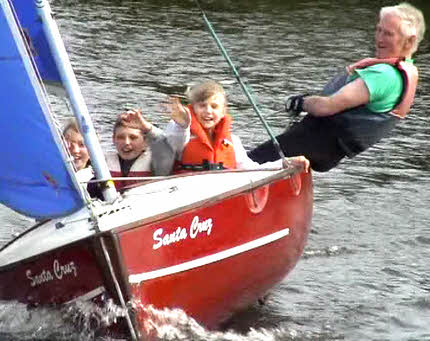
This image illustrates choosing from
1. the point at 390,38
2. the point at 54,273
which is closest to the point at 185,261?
the point at 54,273

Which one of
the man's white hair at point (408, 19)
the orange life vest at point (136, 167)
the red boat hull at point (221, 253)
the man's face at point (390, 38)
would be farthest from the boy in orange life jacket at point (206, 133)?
the man's white hair at point (408, 19)

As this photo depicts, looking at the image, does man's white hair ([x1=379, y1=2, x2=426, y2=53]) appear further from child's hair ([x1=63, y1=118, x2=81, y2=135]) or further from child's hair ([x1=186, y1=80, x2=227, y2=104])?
child's hair ([x1=63, y1=118, x2=81, y2=135])

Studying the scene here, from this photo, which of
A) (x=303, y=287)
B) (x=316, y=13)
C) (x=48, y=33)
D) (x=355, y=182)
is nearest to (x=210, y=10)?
(x=316, y=13)

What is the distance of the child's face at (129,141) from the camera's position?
24.0ft

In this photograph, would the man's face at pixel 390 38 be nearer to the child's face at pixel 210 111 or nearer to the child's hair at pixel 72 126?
the child's face at pixel 210 111

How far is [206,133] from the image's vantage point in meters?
7.37

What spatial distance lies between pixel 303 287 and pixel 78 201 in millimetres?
2560

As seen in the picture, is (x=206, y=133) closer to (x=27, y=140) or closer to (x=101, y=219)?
(x=101, y=219)

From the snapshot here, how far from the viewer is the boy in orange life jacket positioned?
7.32m

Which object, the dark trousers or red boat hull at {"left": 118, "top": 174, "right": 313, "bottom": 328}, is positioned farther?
the dark trousers

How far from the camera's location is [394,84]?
7.56 m

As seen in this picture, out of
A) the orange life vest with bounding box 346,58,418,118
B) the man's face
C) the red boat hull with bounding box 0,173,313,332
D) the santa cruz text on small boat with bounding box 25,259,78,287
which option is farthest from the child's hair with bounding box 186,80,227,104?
the santa cruz text on small boat with bounding box 25,259,78,287

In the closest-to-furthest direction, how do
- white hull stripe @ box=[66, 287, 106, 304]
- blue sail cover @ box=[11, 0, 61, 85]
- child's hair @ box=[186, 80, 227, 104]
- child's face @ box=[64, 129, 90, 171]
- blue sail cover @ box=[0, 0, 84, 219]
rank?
1. blue sail cover @ box=[0, 0, 84, 219]
2. white hull stripe @ box=[66, 287, 106, 304]
3. blue sail cover @ box=[11, 0, 61, 85]
4. child's hair @ box=[186, 80, 227, 104]
5. child's face @ box=[64, 129, 90, 171]

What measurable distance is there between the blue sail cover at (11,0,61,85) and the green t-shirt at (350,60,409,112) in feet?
6.14
